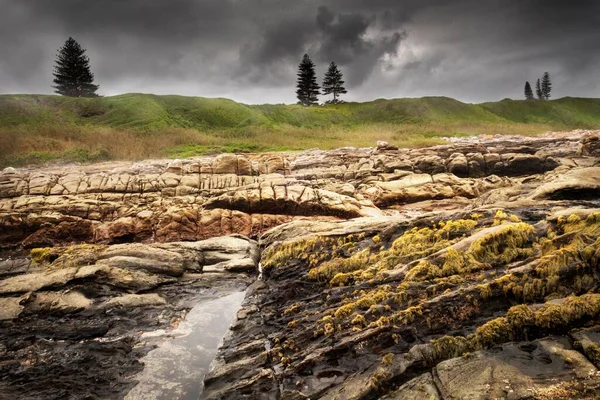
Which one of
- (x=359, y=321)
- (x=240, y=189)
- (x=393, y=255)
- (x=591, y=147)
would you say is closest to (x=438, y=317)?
(x=359, y=321)

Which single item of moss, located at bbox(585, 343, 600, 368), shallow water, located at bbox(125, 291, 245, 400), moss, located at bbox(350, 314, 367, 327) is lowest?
shallow water, located at bbox(125, 291, 245, 400)

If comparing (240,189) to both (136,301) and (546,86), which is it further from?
(546,86)

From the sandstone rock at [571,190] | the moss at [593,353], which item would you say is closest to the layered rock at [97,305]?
the moss at [593,353]

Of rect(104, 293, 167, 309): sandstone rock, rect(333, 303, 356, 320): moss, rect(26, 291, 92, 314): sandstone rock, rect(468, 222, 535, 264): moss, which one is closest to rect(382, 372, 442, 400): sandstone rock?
rect(333, 303, 356, 320): moss

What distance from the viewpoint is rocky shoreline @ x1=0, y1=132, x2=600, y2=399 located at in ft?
21.6

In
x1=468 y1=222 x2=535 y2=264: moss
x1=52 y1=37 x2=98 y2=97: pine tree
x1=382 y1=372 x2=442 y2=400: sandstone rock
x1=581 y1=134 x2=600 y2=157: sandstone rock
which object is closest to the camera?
x1=382 y1=372 x2=442 y2=400: sandstone rock

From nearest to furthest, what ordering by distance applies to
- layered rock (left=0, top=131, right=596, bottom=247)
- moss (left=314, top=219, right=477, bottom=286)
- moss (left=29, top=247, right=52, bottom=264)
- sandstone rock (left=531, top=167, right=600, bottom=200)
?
1. moss (left=314, top=219, right=477, bottom=286)
2. sandstone rock (left=531, top=167, right=600, bottom=200)
3. moss (left=29, top=247, right=52, bottom=264)
4. layered rock (left=0, top=131, right=596, bottom=247)

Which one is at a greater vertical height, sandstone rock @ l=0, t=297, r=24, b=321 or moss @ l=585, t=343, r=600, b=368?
moss @ l=585, t=343, r=600, b=368

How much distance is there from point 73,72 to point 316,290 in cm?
9854

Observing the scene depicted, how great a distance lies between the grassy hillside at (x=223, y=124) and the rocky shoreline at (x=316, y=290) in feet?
55.1

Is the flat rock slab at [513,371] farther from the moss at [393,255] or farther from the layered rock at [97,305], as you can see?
the layered rock at [97,305]

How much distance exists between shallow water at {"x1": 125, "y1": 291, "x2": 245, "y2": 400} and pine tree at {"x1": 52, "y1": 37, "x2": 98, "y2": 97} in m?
94.7

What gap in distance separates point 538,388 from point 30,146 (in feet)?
159

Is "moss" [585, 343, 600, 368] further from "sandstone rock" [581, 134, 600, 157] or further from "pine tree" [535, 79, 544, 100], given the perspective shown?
"pine tree" [535, 79, 544, 100]
